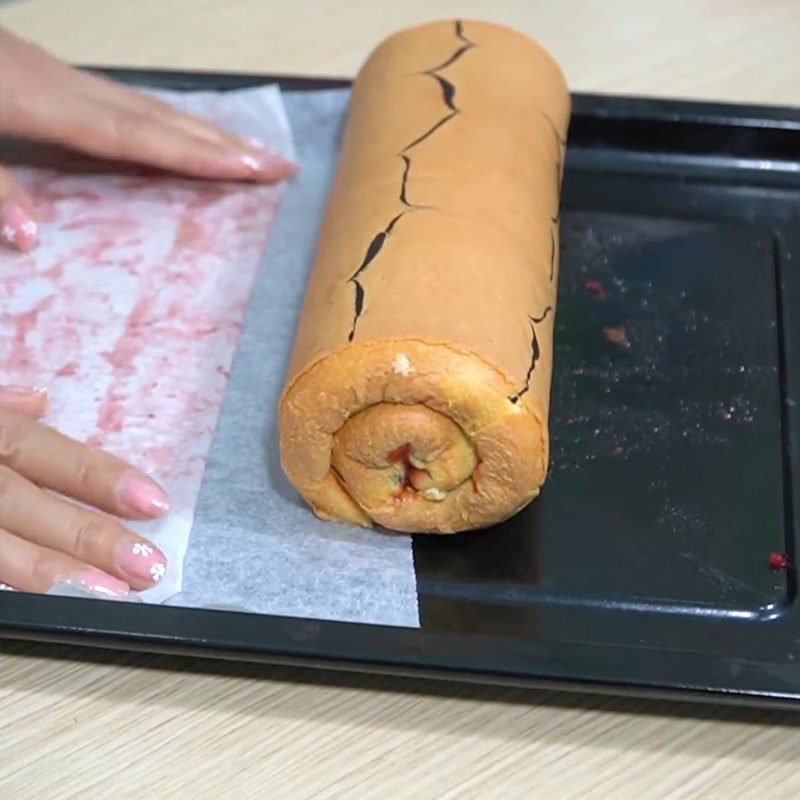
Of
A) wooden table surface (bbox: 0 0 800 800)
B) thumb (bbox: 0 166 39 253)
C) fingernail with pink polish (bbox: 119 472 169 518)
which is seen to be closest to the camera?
wooden table surface (bbox: 0 0 800 800)

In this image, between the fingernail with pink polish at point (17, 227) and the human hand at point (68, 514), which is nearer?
the human hand at point (68, 514)

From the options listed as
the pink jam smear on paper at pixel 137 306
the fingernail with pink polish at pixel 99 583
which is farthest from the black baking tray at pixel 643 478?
the pink jam smear on paper at pixel 137 306

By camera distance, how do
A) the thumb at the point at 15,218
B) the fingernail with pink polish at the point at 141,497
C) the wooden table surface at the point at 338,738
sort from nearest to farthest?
the wooden table surface at the point at 338,738, the fingernail with pink polish at the point at 141,497, the thumb at the point at 15,218

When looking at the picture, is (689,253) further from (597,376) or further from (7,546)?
(7,546)

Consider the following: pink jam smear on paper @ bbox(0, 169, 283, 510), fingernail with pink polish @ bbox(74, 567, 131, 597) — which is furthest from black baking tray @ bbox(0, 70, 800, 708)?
pink jam smear on paper @ bbox(0, 169, 283, 510)

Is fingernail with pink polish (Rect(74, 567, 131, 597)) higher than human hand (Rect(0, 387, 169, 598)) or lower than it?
lower

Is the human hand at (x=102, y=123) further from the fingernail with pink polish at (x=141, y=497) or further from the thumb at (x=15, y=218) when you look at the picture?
the fingernail with pink polish at (x=141, y=497)

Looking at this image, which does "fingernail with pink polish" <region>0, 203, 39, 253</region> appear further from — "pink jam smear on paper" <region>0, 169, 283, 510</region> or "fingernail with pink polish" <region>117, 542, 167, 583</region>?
"fingernail with pink polish" <region>117, 542, 167, 583</region>

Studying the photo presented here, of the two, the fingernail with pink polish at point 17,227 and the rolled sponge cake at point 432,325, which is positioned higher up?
the fingernail with pink polish at point 17,227
